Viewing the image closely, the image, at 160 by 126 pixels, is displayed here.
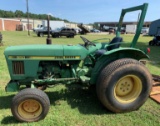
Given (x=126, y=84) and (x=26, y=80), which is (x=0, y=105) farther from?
(x=126, y=84)

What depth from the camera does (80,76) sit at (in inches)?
148

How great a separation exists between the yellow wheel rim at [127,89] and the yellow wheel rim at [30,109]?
1.38 m

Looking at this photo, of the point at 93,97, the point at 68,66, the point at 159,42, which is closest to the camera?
the point at 68,66

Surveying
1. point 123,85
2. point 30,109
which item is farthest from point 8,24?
point 123,85

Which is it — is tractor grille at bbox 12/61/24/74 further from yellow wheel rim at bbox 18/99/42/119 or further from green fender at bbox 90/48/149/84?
green fender at bbox 90/48/149/84

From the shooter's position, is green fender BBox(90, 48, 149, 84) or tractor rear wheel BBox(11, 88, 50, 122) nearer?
tractor rear wheel BBox(11, 88, 50, 122)

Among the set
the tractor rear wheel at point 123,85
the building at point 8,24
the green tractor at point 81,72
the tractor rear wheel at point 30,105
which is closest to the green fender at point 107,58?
the green tractor at point 81,72

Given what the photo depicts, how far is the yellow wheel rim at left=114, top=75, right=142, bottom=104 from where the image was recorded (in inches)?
141

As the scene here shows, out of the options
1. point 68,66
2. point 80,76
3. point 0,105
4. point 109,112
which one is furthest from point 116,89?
point 0,105

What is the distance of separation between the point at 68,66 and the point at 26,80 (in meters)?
0.83

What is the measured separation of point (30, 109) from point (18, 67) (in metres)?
0.80

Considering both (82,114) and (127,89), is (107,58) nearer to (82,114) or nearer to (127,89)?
(127,89)

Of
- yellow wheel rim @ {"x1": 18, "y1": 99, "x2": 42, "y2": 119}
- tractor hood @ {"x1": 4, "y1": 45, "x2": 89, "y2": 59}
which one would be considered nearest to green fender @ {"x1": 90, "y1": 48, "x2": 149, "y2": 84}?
tractor hood @ {"x1": 4, "y1": 45, "x2": 89, "y2": 59}

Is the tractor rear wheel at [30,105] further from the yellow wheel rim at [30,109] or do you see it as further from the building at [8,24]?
the building at [8,24]
